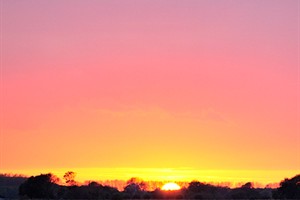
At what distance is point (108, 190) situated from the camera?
117 meters

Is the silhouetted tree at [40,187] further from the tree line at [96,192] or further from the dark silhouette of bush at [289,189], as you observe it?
the dark silhouette of bush at [289,189]

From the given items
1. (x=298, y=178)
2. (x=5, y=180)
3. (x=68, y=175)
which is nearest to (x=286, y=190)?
(x=298, y=178)

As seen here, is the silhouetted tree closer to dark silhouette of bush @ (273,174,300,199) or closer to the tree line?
the tree line

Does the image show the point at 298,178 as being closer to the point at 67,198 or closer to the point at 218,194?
the point at 218,194

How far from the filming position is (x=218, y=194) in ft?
398

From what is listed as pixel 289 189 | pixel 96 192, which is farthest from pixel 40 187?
pixel 289 189

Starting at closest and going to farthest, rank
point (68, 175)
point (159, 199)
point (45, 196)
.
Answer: point (159, 199), point (45, 196), point (68, 175)

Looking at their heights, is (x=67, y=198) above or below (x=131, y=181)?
below

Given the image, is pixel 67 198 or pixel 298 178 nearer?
pixel 67 198

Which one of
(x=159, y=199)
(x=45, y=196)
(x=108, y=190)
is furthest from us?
(x=108, y=190)

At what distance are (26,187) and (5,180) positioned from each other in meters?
60.9

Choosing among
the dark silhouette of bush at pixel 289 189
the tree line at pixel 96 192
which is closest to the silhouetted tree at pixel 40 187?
the tree line at pixel 96 192

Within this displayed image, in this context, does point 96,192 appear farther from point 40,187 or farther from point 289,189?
point 289,189

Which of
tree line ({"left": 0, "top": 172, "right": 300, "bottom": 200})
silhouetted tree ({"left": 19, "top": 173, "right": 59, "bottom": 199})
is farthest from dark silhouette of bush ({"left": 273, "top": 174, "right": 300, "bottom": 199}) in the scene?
silhouetted tree ({"left": 19, "top": 173, "right": 59, "bottom": 199})
